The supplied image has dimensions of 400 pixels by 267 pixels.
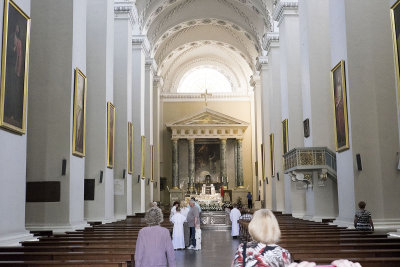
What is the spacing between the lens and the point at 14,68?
23.6 ft

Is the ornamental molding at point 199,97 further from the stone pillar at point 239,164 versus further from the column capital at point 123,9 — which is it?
the column capital at point 123,9

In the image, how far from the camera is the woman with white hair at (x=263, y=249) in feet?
10.2

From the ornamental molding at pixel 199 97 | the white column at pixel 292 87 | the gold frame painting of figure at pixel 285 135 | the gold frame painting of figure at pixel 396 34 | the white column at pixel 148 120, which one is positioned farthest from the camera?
the ornamental molding at pixel 199 97

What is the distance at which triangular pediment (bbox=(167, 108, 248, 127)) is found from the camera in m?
35.1

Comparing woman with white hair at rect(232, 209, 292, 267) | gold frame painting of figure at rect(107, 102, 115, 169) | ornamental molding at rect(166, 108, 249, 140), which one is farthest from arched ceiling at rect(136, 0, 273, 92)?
woman with white hair at rect(232, 209, 292, 267)

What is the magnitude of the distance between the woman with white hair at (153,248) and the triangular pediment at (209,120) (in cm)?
3005

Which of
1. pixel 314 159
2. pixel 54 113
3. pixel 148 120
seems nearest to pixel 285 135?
pixel 314 159

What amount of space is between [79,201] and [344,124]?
21.2ft

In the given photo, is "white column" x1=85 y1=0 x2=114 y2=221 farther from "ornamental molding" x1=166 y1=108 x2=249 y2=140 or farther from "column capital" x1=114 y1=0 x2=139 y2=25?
"ornamental molding" x1=166 y1=108 x2=249 y2=140

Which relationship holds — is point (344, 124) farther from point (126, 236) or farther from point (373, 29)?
point (126, 236)

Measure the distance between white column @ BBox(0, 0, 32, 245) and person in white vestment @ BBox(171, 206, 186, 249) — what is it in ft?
17.6

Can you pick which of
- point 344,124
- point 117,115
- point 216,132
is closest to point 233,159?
point 216,132

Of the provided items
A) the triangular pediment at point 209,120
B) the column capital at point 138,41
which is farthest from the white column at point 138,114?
the triangular pediment at point 209,120

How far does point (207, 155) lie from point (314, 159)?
23.5 m
